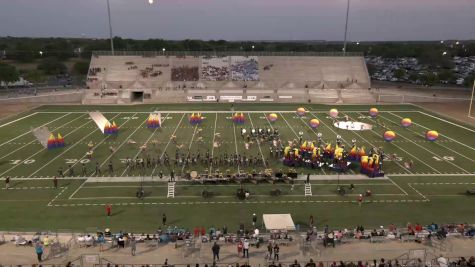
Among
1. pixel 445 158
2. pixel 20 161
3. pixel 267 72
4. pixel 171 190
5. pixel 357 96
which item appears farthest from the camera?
pixel 267 72

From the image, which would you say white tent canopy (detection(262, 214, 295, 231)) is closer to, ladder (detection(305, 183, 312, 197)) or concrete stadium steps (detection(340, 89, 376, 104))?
ladder (detection(305, 183, 312, 197))

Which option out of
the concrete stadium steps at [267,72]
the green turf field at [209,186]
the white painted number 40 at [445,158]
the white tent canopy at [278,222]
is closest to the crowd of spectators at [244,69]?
the concrete stadium steps at [267,72]

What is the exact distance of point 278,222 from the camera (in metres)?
18.5

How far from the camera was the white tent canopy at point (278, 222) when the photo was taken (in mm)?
18038

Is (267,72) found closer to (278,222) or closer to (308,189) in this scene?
(308,189)

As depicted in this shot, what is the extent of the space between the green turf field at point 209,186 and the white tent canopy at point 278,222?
204 centimetres

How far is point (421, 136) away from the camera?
38000 mm

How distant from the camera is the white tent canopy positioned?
18.0m

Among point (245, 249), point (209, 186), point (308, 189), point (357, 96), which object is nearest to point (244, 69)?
point (357, 96)

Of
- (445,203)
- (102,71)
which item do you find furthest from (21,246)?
(102,71)

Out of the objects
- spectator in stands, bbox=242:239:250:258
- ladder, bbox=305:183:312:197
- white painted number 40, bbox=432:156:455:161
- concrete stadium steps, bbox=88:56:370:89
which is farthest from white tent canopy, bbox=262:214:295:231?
concrete stadium steps, bbox=88:56:370:89

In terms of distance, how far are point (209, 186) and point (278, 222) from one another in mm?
7591

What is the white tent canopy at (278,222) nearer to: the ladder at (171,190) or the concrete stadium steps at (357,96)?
the ladder at (171,190)

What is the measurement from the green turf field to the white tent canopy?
2.04m
